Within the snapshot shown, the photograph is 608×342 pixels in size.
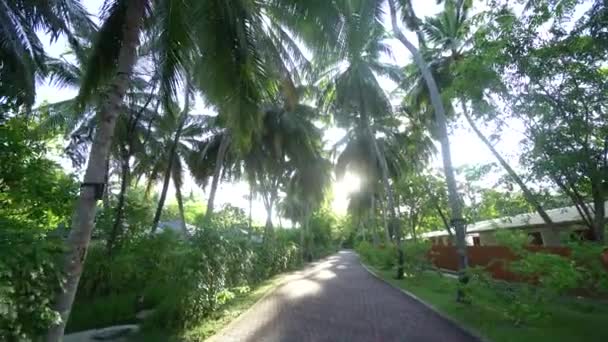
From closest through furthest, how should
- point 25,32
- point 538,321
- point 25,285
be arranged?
point 25,285 < point 538,321 < point 25,32

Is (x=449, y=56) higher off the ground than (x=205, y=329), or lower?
higher

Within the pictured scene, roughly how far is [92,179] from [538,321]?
26.1ft

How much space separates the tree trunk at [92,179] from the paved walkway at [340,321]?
294 cm

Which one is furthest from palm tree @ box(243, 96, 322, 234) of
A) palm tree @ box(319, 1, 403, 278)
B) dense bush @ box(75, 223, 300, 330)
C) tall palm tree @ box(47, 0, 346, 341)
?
tall palm tree @ box(47, 0, 346, 341)

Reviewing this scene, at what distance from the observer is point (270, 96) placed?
6.72m

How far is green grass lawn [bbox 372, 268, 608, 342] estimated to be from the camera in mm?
5375

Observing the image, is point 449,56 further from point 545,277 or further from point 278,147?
point 545,277

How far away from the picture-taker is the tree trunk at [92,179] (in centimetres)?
372

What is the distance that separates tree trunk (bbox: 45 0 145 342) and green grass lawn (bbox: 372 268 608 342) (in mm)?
6210

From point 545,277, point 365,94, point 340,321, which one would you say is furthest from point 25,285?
point 365,94

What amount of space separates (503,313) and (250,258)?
7422 millimetres

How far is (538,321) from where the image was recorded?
6.14 metres

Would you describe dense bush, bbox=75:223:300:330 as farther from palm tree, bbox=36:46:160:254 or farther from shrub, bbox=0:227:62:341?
shrub, bbox=0:227:62:341

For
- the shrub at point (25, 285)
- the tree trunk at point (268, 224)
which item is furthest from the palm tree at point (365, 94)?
the shrub at point (25, 285)
